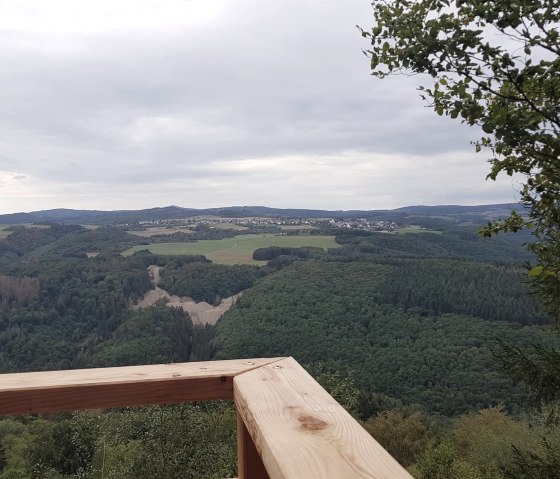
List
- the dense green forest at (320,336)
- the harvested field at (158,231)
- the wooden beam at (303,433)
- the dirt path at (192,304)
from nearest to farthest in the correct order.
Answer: the wooden beam at (303,433)
the dense green forest at (320,336)
the dirt path at (192,304)
the harvested field at (158,231)

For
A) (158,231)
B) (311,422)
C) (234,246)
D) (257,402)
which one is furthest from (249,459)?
(158,231)

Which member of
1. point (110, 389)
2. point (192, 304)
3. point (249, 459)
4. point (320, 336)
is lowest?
point (192, 304)

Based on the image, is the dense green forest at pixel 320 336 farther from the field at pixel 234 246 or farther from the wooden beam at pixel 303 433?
the field at pixel 234 246

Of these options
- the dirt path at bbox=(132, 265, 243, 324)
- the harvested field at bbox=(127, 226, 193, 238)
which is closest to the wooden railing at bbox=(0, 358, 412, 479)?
the dirt path at bbox=(132, 265, 243, 324)

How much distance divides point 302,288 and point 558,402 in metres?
75.1

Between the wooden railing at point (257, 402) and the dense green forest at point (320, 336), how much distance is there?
2.48 m

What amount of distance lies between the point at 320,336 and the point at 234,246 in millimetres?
69642

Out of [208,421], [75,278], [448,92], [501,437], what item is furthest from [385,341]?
[75,278]

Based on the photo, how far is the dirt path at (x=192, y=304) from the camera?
83.3 metres

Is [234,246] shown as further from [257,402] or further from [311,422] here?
[311,422]

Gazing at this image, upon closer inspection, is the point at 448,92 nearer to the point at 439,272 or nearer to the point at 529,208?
the point at 529,208

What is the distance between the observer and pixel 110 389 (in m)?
1.14

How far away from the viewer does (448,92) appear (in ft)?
11.0

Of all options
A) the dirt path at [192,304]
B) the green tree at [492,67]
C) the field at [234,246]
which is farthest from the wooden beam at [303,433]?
the field at [234,246]
